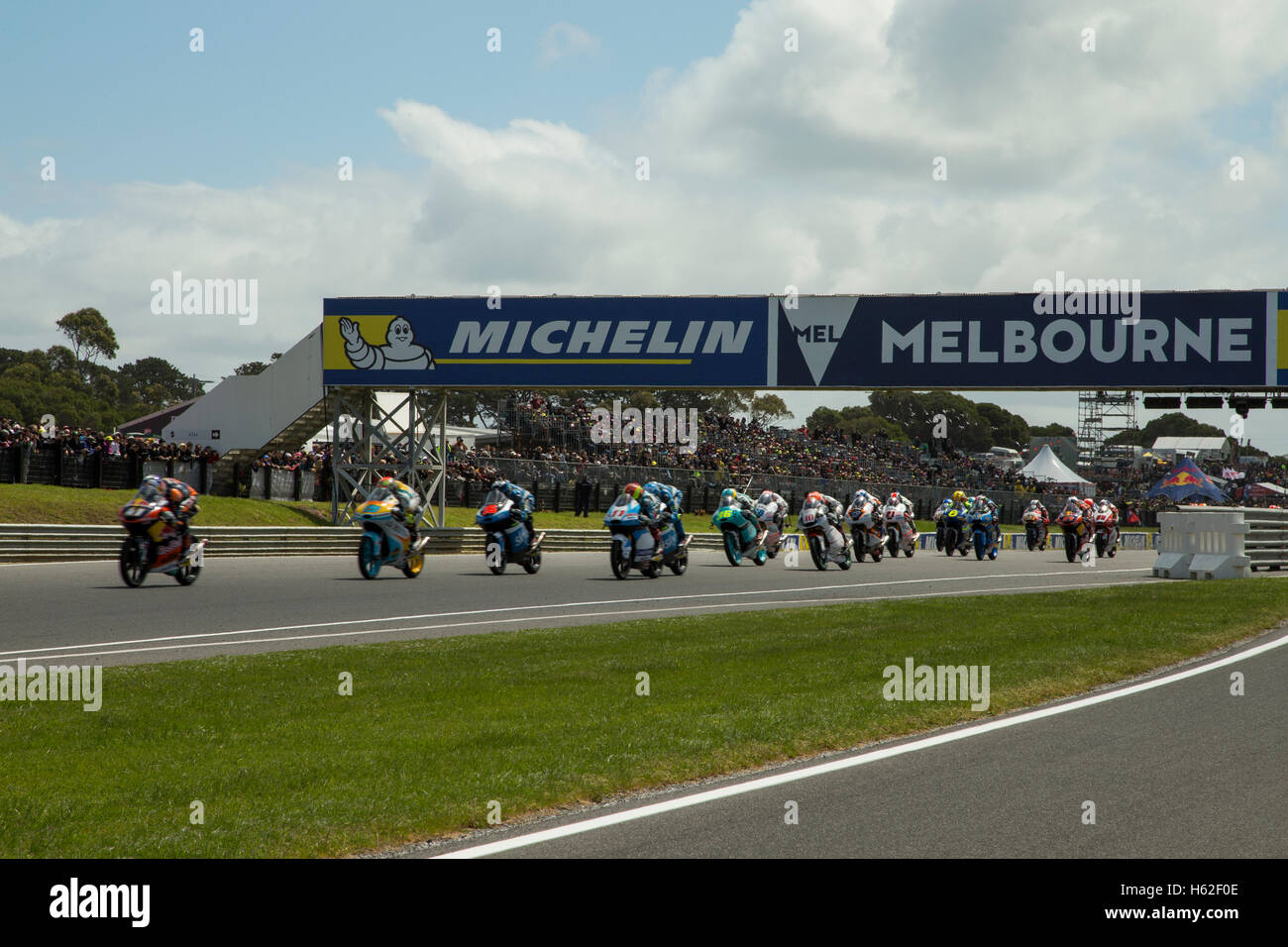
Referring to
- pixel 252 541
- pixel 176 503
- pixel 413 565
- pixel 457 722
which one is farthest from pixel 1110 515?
pixel 457 722

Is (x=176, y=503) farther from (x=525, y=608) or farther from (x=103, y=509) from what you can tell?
(x=103, y=509)

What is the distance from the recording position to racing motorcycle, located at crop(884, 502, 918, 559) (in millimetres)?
33656

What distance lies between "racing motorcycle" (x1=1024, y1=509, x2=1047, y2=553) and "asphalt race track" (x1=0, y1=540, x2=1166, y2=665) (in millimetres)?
12138

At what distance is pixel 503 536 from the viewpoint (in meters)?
23.0

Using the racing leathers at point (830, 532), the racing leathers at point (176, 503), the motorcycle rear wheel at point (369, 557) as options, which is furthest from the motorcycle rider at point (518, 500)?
the racing leathers at point (830, 532)

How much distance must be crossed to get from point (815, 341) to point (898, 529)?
5.90m

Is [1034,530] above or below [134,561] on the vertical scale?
below

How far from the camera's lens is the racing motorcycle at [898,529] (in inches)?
1325

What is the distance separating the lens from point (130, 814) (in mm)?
5523

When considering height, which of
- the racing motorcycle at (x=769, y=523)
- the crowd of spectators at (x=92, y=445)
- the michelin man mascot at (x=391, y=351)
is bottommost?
the racing motorcycle at (x=769, y=523)

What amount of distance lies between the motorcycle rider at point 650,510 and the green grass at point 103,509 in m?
12.6

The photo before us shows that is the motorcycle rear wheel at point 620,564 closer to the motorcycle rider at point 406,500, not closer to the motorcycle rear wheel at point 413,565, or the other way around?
the motorcycle rear wheel at point 413,565

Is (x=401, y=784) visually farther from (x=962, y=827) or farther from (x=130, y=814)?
(x=962, y=827)

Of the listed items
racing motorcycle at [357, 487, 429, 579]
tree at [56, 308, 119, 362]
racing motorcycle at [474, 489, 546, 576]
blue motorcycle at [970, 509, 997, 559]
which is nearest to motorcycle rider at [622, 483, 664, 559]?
racing motorcycle at [474, 489, 546, 576]
